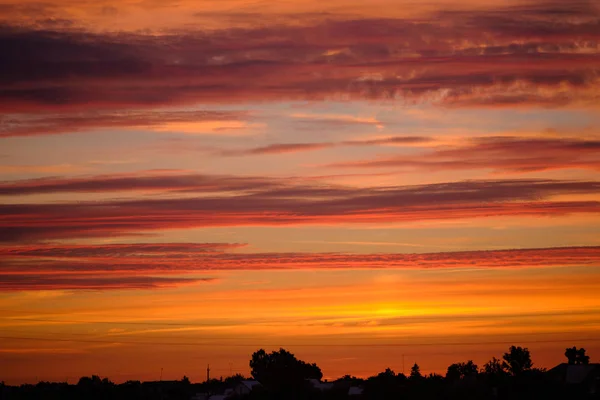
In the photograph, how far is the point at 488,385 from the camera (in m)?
144

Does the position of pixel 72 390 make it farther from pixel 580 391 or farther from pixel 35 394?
pixel 580 391

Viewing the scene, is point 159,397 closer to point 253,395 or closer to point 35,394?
point 35,394

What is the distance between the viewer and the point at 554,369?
179 metres

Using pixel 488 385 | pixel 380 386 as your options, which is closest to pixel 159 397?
pixel 380 386

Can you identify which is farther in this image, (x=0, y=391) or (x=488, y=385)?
(x=0, y=391)

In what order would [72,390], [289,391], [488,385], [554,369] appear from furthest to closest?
[72,390], [554,369], [289,391], [488,385]

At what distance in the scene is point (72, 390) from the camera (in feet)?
630

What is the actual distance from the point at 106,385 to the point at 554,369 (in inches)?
2862

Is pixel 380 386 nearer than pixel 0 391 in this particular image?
Yes

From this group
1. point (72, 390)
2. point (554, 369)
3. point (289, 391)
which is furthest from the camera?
point (72, 390)

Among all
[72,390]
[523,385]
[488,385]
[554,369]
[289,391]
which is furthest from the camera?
[72,390]

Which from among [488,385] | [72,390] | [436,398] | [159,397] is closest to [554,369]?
[488,385]

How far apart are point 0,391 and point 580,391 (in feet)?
346

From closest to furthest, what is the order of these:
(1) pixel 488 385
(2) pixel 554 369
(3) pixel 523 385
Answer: (3) pixel 523 385
(1) pixel 488 385
(2) pixel 554 369
